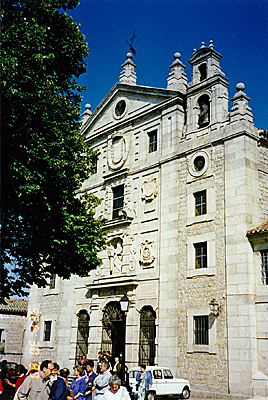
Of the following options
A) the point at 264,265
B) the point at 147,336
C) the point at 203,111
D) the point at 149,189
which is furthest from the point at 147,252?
the point at 203,111

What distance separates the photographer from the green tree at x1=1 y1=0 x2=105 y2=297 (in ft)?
50.5

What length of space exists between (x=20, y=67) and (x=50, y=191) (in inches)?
176

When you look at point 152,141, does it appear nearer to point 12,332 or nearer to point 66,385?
point 66,385

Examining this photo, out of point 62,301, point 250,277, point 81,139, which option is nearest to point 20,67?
point 81,139

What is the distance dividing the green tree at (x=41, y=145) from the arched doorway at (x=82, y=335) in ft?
33.3

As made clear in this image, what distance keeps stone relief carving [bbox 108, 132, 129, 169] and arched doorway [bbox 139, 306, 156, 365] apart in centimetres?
942

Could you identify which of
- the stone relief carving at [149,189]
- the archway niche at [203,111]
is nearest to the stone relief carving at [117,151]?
the stone relief carving at [149,189]

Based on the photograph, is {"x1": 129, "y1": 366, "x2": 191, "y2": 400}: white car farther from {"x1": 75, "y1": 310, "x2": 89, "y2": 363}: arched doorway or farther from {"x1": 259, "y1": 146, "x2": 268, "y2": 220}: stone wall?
{"x1": 75, "y1": 310, "x2": 89, "y2": 363}: arched doorway

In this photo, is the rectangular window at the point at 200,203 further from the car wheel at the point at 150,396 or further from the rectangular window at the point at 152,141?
the car wheel at the point at 150,396

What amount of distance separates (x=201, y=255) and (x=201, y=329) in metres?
3.42

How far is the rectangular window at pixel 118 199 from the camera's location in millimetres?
27781

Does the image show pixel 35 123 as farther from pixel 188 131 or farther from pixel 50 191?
pixel 188 131

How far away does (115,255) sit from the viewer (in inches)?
1046

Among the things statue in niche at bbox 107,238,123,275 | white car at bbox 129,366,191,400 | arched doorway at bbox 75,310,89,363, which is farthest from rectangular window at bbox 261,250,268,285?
arched doorway at bbox 75,310,89,363
